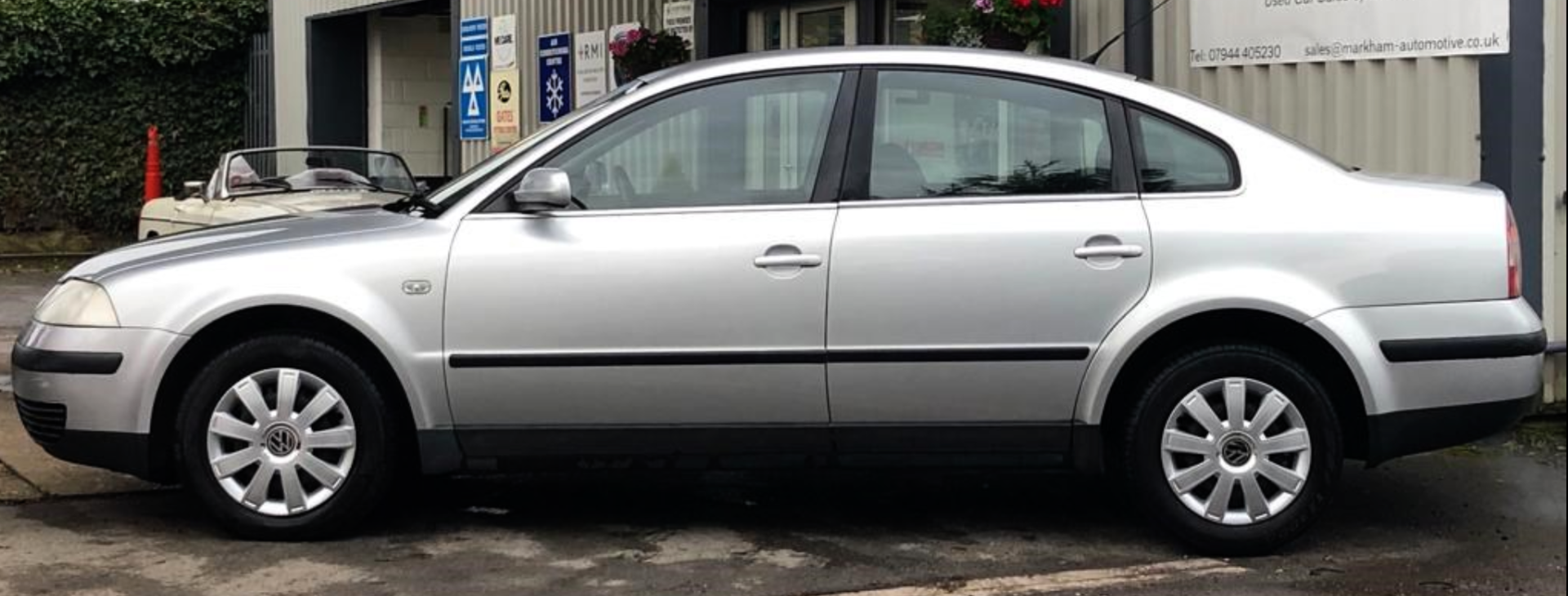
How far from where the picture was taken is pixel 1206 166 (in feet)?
17.4

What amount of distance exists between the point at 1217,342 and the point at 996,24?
3.17 meters

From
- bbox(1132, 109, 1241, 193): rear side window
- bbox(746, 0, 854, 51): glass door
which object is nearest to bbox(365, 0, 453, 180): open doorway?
bbox(746, 0, 854, 51): glass door

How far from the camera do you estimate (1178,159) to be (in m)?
5.33

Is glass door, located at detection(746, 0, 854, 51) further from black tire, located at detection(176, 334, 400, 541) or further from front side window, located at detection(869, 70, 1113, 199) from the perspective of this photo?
black tire, located at detection(176, 334, 400, 541)

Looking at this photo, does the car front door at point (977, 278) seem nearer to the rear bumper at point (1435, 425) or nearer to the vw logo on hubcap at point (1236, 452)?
the vw logo on hubcap at point (1236, 452)

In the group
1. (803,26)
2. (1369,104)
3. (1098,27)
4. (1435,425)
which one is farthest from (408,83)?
(1435,425)

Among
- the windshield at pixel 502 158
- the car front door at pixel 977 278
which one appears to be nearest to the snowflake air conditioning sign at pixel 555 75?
the windshield at pixel 502 158

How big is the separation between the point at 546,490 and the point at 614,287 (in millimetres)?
1494

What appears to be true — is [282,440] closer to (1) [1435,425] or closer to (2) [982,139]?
(2) [982,139]

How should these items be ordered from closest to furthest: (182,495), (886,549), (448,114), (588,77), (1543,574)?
(1543,574), (886,549), (182,495), (588,77), (448,114)

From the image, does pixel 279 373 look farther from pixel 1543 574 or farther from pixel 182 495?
pixel 1543 574

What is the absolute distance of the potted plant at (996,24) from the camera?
8078 millimetres

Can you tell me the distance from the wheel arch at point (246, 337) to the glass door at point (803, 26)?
5.10m

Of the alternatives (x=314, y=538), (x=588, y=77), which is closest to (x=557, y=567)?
(x=314, y=538)
